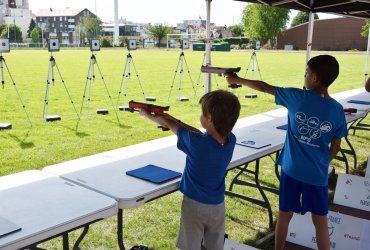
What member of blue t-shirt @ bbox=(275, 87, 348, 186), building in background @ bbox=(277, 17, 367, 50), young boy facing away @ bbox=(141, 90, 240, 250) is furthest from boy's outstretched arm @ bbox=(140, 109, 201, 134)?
building in background @ bbox=(277, 17, 367, 50)

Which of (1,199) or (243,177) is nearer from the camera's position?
(1,199)

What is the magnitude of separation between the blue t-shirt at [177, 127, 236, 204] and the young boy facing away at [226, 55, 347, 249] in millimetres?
589

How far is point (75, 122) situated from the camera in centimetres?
759

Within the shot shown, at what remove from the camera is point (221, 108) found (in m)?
1.81

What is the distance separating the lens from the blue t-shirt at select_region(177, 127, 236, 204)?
1.88m

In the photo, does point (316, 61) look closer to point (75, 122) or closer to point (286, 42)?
point (75, 122)

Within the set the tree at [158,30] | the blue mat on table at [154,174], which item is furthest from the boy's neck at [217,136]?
the tree at [158,30]

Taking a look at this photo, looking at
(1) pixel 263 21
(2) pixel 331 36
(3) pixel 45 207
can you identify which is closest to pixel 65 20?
(1) pixel 263 21

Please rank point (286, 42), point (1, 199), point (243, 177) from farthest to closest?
point (286, 42), point (243, 177), point (1, 199)

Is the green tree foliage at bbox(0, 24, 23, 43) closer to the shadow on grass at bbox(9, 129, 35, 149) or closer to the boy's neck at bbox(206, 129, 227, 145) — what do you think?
the shadow on grass at bbox(9, 129, 35, 149)

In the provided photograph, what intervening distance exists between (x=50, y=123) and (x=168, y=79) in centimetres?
798

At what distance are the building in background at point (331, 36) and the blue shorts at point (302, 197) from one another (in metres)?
51.0

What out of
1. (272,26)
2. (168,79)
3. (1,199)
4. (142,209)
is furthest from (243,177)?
(272,26)

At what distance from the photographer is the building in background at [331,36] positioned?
49.2 m
